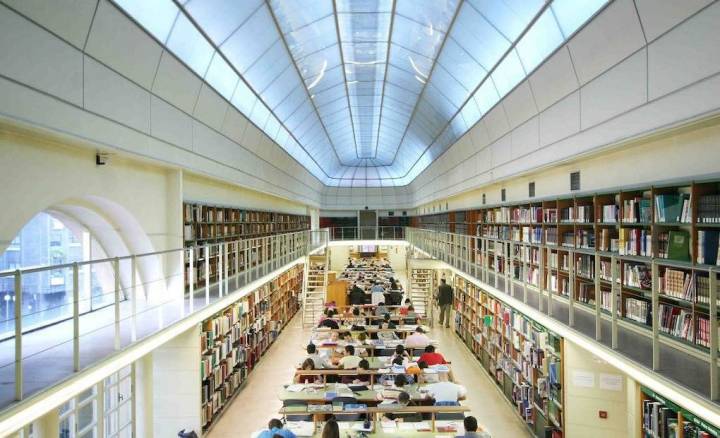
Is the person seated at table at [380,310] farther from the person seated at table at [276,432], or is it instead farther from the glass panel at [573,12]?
the glass panel at [573,12]

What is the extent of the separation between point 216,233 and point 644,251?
737cm

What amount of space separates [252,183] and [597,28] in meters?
8.33

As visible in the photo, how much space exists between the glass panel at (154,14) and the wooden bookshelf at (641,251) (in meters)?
5.13

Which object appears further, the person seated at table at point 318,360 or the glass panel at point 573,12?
the person seated at table at point 318,360

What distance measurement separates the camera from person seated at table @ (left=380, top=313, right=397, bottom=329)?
35.1ft

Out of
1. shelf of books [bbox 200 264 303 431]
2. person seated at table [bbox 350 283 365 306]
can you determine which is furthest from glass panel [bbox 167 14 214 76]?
person seated at table [bbox 350 283 365 306]

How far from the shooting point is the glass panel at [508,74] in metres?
7.52

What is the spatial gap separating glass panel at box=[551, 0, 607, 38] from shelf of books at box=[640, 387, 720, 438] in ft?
12.9

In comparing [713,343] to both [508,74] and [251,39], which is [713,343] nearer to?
[508,74]

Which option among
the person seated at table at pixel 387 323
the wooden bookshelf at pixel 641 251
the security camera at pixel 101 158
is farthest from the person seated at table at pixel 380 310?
the security camera at pixel 101 158

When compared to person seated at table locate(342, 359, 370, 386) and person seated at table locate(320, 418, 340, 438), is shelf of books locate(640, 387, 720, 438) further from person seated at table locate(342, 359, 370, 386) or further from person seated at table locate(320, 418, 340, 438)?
person seated at table locate(342, 359, 370, 386)

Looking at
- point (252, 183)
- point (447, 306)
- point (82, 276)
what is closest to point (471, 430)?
point (82, 276)

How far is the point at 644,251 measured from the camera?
5.01 m

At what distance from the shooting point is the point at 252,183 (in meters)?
11.4
